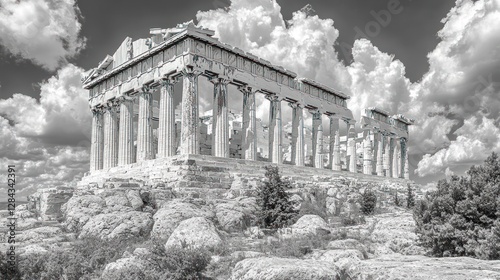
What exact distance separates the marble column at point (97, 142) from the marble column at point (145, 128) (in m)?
Result: 9.47

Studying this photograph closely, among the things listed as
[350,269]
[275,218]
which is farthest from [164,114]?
[350,269]

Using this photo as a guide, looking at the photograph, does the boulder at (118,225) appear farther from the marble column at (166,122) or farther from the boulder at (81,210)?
the marble column at (166,122)

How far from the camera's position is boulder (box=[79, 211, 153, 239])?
57.7 ft

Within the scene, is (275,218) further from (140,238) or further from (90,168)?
(90,168)

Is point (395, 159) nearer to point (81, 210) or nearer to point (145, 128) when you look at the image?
point (145, 128)

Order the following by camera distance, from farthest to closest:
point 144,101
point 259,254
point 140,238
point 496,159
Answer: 1. point 144,101
2. point 140,238
3. point 496,159
4. point 259,254

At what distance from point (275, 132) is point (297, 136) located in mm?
3582

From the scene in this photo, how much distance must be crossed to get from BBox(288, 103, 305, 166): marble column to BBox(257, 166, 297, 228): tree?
22.2m

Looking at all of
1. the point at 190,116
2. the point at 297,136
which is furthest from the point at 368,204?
the point at 297,136

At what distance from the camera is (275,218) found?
20.7 metres

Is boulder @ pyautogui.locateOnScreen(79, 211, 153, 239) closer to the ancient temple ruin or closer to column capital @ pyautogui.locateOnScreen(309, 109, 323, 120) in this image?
the ancient temple ruin

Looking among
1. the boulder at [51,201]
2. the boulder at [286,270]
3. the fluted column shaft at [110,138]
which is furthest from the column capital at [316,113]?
the boulder at [286,270]

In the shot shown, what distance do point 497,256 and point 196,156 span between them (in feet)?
71.5

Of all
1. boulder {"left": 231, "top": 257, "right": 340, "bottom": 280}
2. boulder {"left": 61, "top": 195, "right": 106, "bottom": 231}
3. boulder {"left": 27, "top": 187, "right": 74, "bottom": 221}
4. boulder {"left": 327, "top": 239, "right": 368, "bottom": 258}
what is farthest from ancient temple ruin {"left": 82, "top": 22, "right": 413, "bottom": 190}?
boulder {"left": 231, "top": 257, "right": 340, "bottom": 280}
